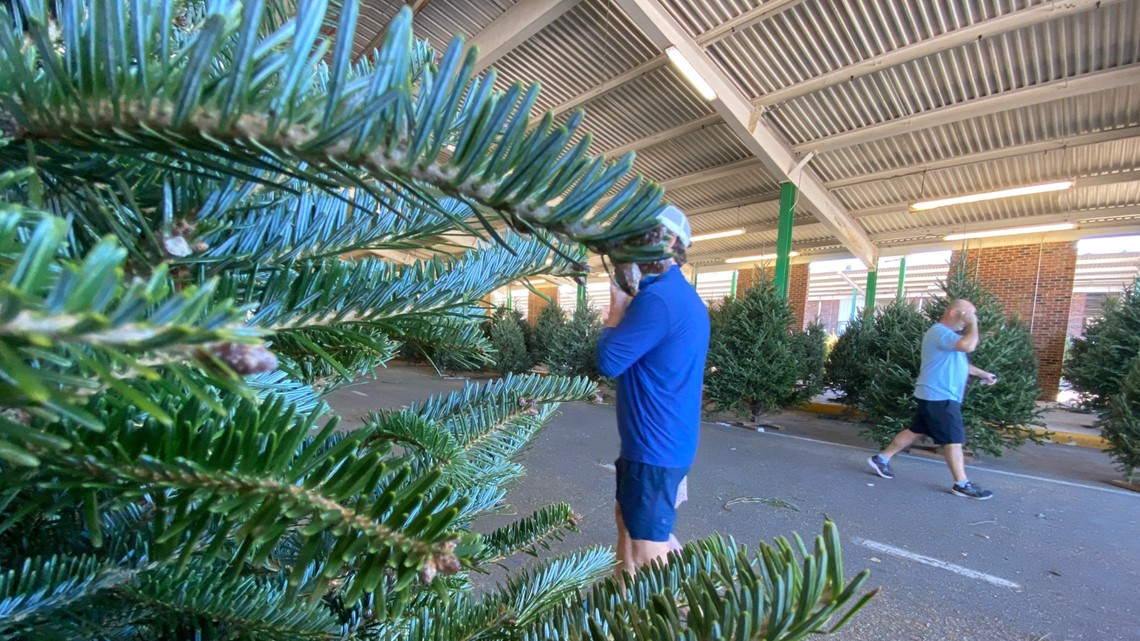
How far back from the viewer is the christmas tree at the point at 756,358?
8.51 metres

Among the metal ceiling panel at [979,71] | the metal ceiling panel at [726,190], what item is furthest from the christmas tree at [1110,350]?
the metal ceiling panel at [726,190]

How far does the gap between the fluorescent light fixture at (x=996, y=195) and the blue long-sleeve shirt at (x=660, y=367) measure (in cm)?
1074

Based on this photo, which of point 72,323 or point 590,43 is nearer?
point 72,323

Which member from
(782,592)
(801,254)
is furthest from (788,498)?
(801,254)

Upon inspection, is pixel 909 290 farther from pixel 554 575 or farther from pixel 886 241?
pixel 554 575

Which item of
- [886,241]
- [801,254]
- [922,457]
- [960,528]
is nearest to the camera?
[960,528]

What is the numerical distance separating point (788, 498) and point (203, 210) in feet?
16.1

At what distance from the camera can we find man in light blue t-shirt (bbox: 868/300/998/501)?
493 cm

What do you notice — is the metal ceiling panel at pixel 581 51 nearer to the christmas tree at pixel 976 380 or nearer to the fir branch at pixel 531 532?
the christmas tree at pixel 976 380

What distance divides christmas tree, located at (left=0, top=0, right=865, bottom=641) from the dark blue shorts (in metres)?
1.87

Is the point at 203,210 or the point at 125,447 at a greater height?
the point at 203,210

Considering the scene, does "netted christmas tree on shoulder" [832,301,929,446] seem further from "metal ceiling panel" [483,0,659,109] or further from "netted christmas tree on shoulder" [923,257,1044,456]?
"metal ceiling panel" [483,0,659,109]

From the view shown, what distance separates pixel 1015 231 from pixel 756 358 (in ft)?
25.9

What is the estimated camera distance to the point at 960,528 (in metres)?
4.04
